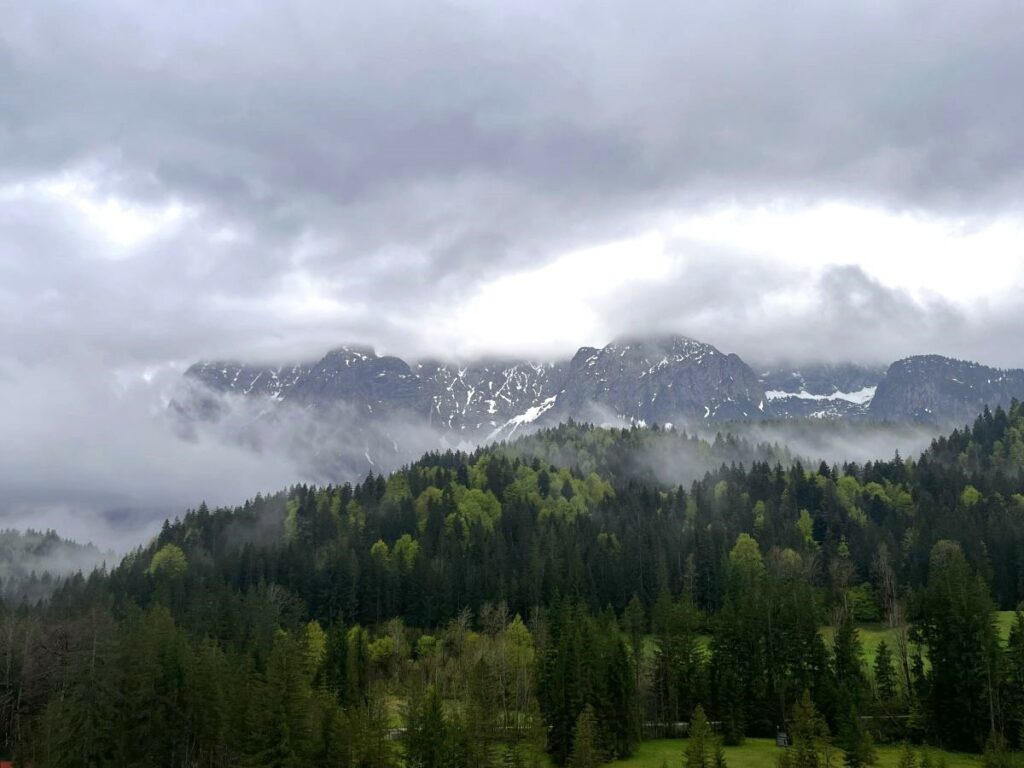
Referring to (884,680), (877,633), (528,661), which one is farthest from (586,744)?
(877,633)

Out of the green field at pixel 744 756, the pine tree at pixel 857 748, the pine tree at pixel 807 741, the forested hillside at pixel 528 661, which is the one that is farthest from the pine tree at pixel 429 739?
the pine tree at pixel 857 748

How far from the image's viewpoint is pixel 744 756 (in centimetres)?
9156

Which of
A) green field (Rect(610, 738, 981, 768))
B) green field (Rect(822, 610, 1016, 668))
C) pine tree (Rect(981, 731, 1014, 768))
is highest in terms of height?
green field (Rect(822, 610, 1016, 668))

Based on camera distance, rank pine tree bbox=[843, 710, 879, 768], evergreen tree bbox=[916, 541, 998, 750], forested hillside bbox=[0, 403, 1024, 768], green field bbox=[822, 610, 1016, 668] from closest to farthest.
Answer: pine tree bbox=[843, 710, 879, 768] < forested hillside bbox=[0, 403, 1024, 768] < evergreen tree bbox=[916, 541, 998, 750] < green field bbox=[822, 610, 1016, 668]

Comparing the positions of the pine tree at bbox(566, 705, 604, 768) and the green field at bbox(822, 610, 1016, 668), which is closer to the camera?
the pine tree at bbox(566, 705, 604, 768)

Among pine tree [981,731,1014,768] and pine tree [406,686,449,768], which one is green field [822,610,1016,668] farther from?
pine tree [406,686,449,768]

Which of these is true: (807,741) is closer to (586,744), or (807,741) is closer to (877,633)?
(586,744)

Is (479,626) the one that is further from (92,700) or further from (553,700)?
(92,700)

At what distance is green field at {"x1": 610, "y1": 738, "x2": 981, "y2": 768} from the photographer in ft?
279

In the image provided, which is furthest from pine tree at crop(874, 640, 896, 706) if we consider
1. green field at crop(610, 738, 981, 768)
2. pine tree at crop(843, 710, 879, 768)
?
pine tree at crop(843, 710, 879, 768)

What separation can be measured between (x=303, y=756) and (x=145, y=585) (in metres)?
132

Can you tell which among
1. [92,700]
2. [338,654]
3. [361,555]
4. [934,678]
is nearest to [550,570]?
[361,555]

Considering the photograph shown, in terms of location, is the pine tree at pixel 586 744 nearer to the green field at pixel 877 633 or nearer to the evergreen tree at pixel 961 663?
the evergreen tree at pixel 961 663

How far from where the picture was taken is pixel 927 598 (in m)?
99.9
